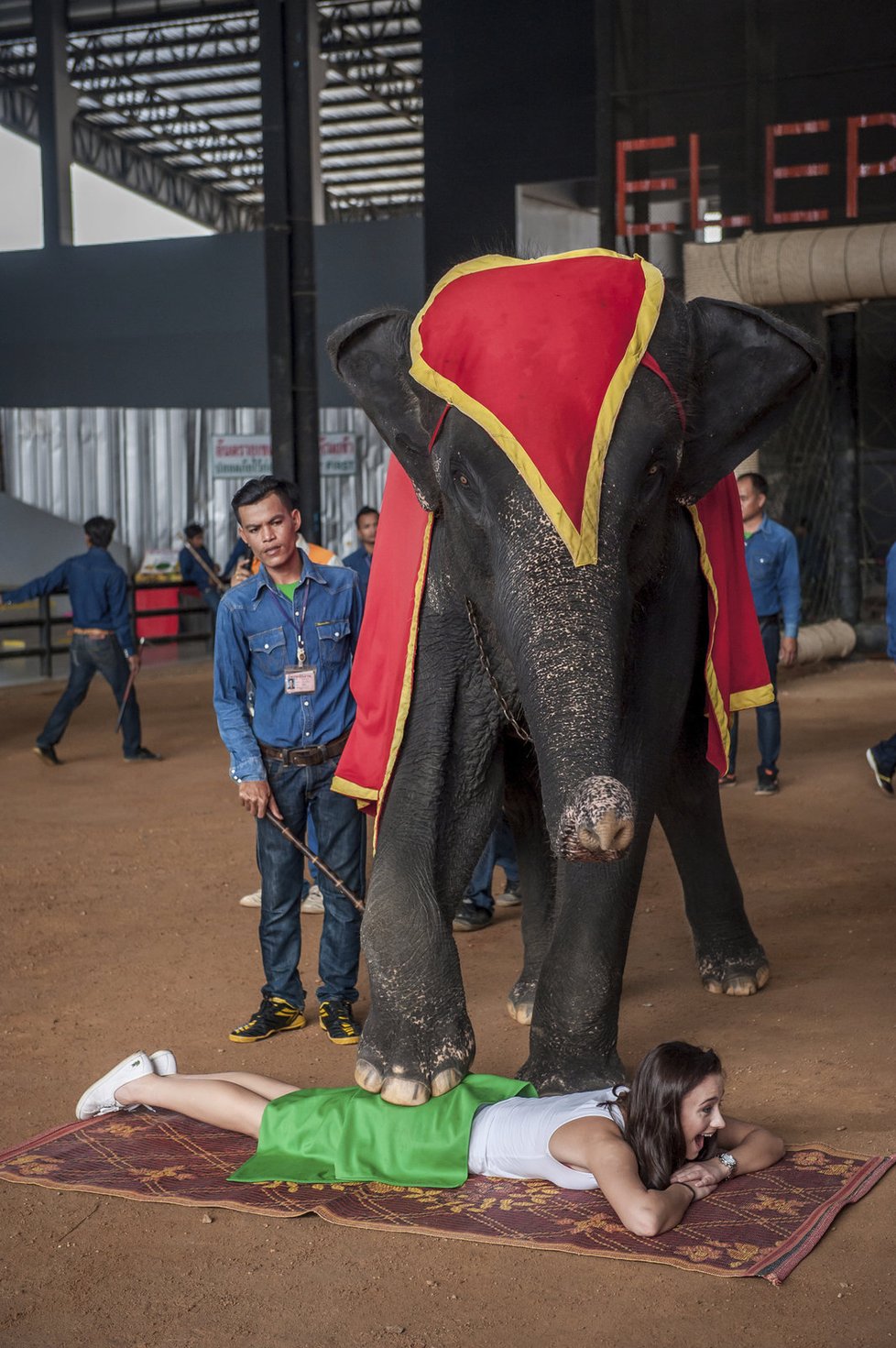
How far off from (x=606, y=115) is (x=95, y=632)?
8062 millimetres

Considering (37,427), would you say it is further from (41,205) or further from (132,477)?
Answer: (41,205)

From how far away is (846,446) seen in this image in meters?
15.7

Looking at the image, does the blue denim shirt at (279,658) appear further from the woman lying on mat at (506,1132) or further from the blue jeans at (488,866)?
the blue jeans at (488,866)

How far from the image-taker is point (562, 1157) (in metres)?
3.53

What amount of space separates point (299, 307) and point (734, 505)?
8.73 m

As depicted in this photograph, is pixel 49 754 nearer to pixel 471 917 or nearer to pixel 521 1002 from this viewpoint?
pixel 471 917

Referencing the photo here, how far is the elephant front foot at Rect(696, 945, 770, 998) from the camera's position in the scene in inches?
211

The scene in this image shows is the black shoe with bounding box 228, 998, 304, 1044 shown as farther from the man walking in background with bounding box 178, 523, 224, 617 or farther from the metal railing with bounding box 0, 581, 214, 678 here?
the man walking in background with bounding box 178, 523, 224, 617

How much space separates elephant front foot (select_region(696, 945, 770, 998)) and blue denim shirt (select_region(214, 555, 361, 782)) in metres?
1.65

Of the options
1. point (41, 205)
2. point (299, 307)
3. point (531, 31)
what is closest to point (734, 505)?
point (299, 307)

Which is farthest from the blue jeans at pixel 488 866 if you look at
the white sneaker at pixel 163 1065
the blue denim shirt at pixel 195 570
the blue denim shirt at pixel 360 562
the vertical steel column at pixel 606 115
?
the blue denim shirt at pixel 195 570

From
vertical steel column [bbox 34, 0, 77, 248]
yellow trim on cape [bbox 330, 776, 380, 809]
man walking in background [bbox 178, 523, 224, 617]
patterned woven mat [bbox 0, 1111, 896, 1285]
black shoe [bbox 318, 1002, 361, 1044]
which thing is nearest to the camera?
patterned woven mat [bbox 0, 1111, 896, 1285]

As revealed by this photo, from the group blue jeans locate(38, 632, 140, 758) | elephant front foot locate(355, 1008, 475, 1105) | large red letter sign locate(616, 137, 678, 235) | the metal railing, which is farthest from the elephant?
the metal railing

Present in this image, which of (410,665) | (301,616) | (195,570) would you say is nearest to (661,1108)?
(410,665)
